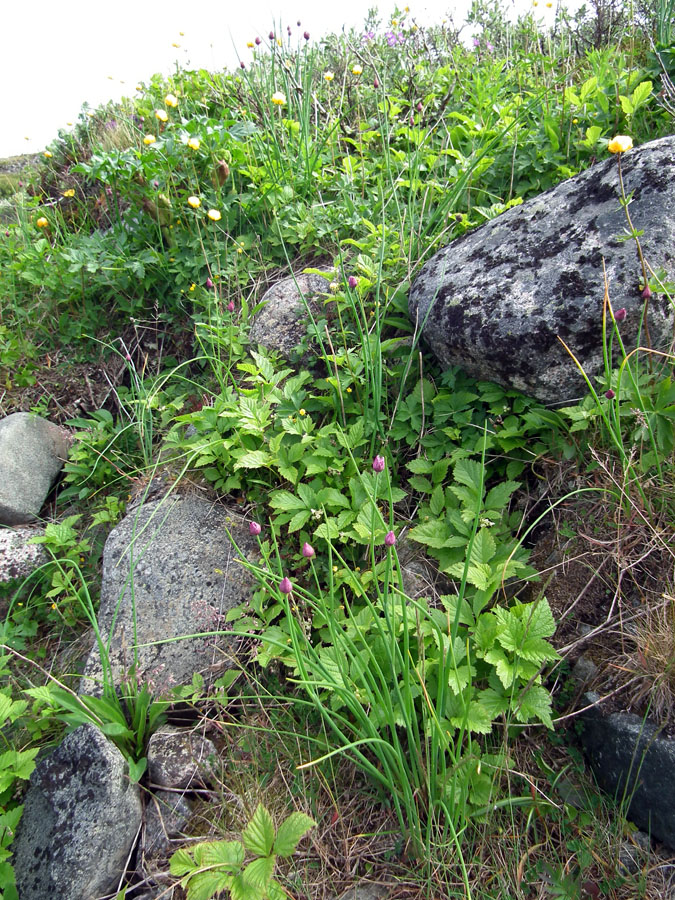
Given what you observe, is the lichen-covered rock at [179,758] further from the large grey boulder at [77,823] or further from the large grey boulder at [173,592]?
the large grey boulder at [173,592]

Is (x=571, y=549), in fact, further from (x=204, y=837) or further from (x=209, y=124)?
(x=209, y=124)

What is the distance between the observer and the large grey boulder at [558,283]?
1.98 metres

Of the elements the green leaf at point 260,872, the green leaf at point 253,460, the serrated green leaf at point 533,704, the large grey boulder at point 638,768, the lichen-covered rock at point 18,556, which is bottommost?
the large grey boulder at point 638,768

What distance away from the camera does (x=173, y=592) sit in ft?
7.66

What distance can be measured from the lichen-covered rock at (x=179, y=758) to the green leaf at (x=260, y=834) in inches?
18.7

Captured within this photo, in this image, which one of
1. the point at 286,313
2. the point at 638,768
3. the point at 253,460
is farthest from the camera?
the point at 286,313

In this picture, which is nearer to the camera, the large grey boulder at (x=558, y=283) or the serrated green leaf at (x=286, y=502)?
the large grey boulder at (x=558, y=283)

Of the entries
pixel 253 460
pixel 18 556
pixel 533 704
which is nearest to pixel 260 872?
pixel 533 704

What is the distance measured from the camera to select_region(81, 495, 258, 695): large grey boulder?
220 cm

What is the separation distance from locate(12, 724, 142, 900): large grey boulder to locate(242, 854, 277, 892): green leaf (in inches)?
23.9

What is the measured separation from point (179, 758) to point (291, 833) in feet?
2.10

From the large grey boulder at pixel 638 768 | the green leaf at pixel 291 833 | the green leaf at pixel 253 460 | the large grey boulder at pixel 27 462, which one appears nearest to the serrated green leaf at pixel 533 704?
the large grey boulder at pixel 638 768

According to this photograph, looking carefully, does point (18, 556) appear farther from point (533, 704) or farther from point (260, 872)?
point (533, 704)

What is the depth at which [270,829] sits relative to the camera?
1.44 meters
